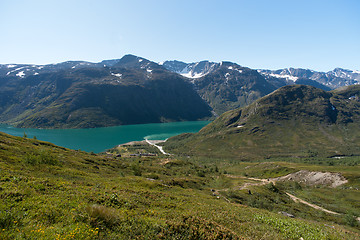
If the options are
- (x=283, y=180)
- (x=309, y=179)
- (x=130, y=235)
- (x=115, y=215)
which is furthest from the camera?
(x=283, y=180)

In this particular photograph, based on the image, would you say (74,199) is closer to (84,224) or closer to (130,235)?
(84,224)

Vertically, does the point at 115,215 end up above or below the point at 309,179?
above

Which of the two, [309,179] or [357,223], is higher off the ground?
[357,223]

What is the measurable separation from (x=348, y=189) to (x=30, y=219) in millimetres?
135641

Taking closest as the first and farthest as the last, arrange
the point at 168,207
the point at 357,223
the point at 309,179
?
the point at 168,207 < the point at 357,223 < the point at 309,179

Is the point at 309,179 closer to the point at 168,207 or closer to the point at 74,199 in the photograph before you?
the point at 168,207

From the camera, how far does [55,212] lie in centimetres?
1376

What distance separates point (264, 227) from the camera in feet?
64.6

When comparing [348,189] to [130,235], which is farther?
[348,189]

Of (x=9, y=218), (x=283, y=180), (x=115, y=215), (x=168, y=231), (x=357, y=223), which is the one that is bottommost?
(x=283, y=180)

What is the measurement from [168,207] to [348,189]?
12268 cm

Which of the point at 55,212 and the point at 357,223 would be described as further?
the point at 357,223

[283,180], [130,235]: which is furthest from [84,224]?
[283,180]

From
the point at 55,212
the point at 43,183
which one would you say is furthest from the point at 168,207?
the point at 43,183
